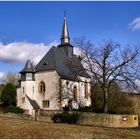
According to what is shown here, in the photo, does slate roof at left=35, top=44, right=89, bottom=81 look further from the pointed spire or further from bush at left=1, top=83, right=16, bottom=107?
bush at left=1, top=83, right=16, bottom=107

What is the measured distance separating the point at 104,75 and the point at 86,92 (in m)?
21.7

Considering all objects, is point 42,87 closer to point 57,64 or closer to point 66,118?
point 57,64

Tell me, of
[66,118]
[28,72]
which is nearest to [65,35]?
[28,72]

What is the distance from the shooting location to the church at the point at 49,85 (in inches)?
2098

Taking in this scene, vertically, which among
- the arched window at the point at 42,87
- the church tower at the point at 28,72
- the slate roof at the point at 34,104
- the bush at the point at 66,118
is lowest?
the bush at the point at 66,118

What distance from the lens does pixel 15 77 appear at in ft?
305

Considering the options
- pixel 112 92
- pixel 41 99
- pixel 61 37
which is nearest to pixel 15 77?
pixel 61 37

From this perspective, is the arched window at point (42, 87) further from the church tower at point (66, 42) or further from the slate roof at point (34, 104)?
the church tower at point (66, 42)

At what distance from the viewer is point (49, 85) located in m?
54.5

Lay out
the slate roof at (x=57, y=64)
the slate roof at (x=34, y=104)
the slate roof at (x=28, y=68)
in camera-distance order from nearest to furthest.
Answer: the slate roof at (x=34, y=104) < the slate roof at (x=57, y=64) < the slate roof at (x=28, y=68)

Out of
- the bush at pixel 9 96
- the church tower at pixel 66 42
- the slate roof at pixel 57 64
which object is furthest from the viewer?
the church tower at pixel 66 42

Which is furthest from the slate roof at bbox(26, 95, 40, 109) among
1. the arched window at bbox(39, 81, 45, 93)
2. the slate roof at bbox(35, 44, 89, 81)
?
A: the slate roof at bbox(35, 44, 89, 81)

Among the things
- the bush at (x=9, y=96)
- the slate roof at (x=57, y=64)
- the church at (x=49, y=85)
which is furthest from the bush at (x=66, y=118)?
the bush at (x=9, y=96)

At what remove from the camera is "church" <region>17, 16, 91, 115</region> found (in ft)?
175
